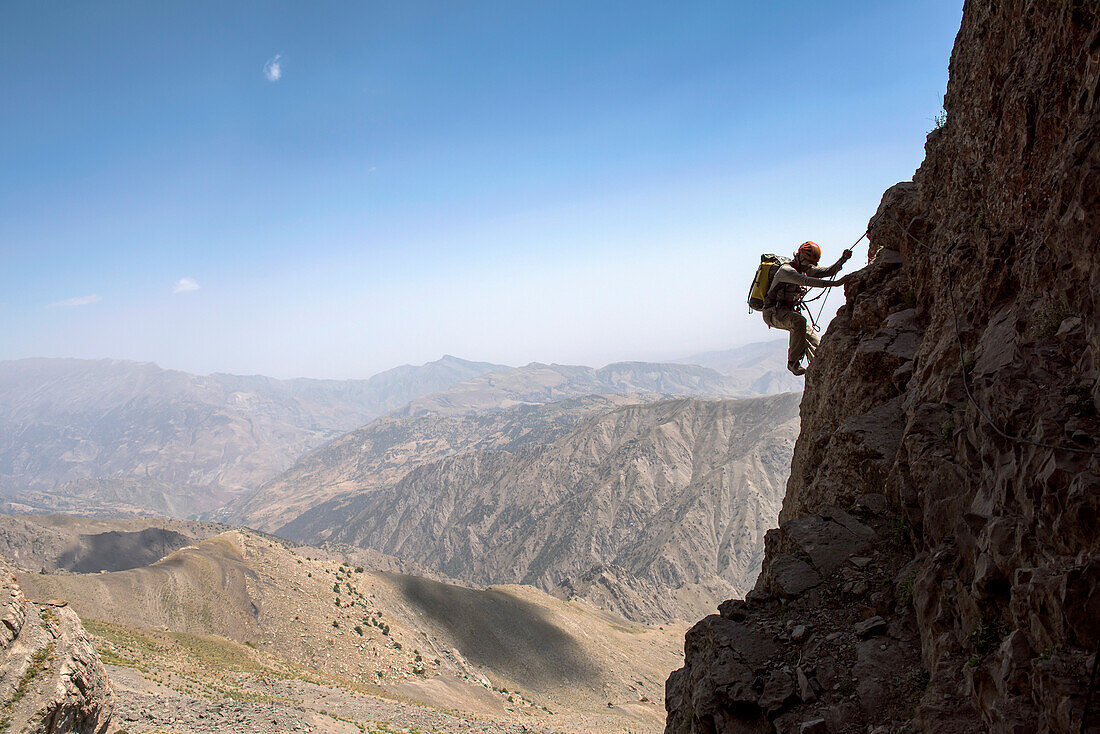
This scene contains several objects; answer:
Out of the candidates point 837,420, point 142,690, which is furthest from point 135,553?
point 837,420

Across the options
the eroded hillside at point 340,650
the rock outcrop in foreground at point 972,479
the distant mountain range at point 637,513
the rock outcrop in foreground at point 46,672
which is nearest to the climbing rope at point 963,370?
the rock outcrop in foreground at point 972,479

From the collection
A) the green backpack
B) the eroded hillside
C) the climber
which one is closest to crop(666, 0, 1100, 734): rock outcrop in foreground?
the climber

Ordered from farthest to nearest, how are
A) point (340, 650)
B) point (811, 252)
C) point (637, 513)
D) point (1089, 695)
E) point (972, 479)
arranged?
point (637, 513), point (340, 650), point (811, 252), point (972, 479), point (1089, 695)

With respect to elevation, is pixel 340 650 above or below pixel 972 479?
below

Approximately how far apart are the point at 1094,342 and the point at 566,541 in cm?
15021

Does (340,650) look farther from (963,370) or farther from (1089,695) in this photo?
(1089,695)

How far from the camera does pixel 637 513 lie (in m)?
150

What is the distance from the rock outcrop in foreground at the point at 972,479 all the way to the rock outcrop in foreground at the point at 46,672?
12801 millimetres

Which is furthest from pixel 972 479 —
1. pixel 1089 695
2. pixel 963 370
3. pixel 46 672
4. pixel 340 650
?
pixel 340 650

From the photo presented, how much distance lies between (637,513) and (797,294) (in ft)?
470

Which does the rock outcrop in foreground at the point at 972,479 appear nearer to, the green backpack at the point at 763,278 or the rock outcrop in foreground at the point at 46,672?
the green backpack at the point at 763,278

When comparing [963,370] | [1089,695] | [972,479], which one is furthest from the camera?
[963,370]

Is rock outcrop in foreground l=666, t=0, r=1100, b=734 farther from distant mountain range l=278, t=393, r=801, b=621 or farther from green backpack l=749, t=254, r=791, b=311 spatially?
distant mountain range l=278, t=393, r=801, b=621

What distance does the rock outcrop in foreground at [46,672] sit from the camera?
1177 cm
